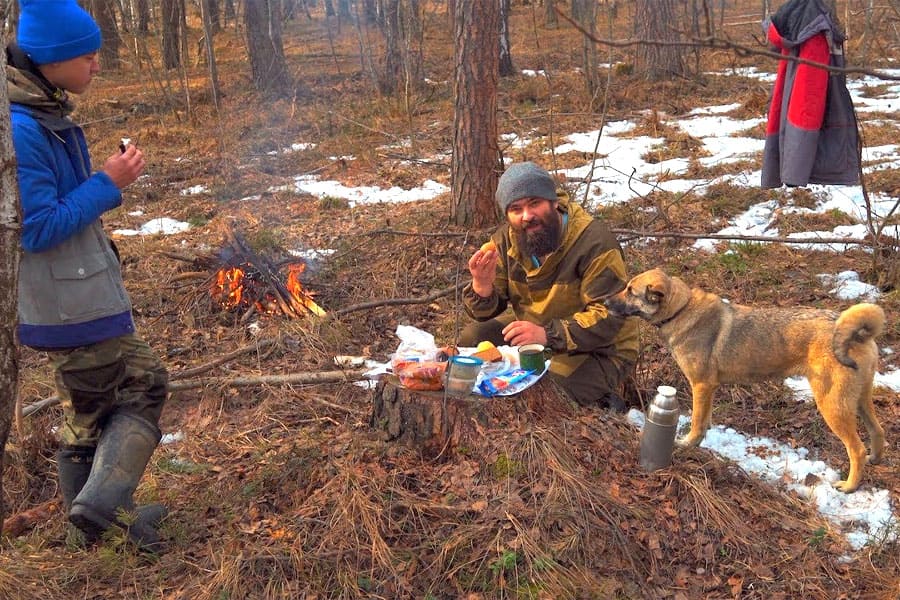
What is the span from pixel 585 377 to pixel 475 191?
11.5 ft

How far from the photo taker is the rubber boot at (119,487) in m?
3.19

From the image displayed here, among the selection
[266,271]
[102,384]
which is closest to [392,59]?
[266,271]

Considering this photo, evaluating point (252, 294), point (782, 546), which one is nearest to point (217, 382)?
point (252, 294)

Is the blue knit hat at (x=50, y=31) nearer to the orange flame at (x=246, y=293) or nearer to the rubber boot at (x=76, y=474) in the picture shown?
the rubber boot at (x=76, y=474)

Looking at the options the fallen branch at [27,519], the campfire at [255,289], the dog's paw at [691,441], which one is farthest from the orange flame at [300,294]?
the dog's paw at [691,441]

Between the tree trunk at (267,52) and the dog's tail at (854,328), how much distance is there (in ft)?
48.6

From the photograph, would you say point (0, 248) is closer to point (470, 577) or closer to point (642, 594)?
point (470, 577)

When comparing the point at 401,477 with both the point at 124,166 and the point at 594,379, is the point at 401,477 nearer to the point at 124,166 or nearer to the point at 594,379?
the point at 594,379

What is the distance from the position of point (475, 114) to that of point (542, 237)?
338 centimetres

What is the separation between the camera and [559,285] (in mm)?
4301

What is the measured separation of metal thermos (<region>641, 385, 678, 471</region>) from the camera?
11.4ft

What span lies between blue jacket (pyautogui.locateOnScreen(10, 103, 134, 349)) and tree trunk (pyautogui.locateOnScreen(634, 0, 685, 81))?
453 inches

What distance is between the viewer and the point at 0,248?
225 cm

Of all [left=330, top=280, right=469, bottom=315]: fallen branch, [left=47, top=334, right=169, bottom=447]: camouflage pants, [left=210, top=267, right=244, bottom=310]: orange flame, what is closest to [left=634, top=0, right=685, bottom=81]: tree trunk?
[left=330, top=280, right=469, bottom=315]: fallen branch
